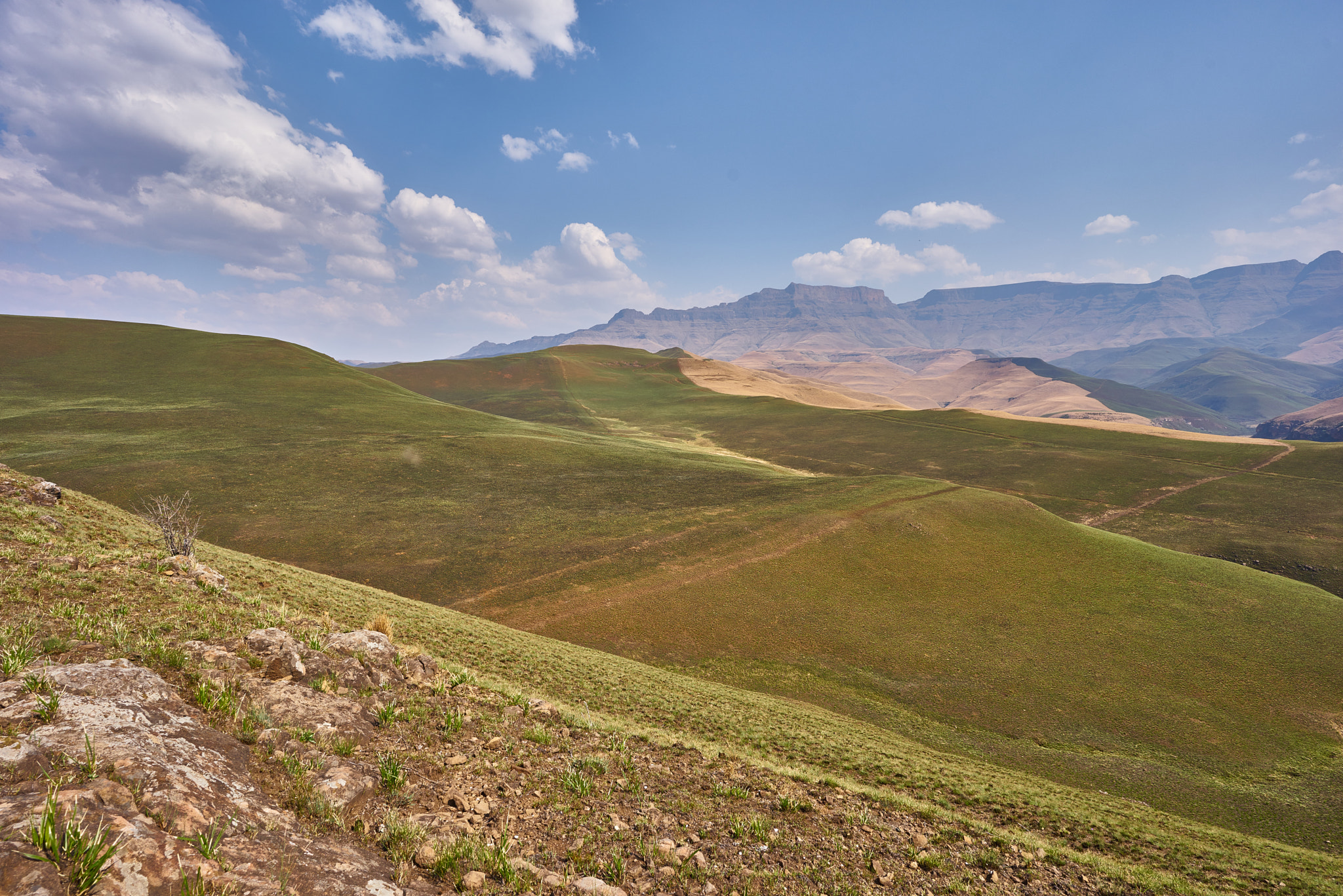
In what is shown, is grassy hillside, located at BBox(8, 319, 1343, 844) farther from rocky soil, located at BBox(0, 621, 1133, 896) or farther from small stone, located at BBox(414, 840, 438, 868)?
small stone, located at BBox(414, 840, 438, 868)

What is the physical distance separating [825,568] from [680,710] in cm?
2145

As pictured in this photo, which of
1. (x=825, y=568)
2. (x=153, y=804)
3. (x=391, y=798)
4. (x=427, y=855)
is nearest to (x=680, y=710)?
(x=391, y=798)

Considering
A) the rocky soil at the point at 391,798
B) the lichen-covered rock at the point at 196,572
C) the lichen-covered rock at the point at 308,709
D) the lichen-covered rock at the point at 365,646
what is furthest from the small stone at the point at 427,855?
the lichen-covered rock at the point at 196,572

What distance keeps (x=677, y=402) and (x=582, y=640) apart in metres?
111

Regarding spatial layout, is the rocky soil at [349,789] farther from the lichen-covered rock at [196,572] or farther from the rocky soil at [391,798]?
the lichen-covered rock at [196,572]

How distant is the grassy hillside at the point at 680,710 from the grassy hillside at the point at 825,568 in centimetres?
387

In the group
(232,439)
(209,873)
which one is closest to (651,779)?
(209,873)

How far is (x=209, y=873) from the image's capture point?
16.9 ft

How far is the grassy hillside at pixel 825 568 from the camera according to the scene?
22.0 metres

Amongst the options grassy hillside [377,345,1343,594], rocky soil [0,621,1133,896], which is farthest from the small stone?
grassy hillside [377,345,1343,594]

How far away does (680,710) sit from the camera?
1741cm

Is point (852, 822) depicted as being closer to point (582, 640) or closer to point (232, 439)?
point (582, 640)

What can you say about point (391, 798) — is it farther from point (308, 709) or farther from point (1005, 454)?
point (1005, 454)

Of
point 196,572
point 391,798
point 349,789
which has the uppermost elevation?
point 196,572
